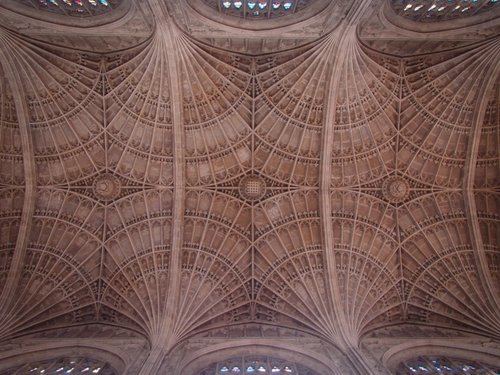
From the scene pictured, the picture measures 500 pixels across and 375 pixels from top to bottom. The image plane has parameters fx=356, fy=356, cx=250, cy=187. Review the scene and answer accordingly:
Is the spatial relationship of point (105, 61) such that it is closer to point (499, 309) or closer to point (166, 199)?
point (166, 199)

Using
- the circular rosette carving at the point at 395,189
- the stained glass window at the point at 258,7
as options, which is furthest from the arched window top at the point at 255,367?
the stained glass window at the point at 258,7

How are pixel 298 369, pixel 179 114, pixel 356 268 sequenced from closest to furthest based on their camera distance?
pixel 298 369 < pixel 179 114 < pixel 356 268

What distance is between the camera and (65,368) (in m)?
13.5

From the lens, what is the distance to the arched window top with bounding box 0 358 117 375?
13.2m

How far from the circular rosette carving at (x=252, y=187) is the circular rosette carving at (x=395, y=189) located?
574cm

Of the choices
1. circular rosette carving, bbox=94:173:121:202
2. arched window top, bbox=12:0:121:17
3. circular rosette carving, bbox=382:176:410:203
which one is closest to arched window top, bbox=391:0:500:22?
circular rosette carving, bbox=382:176:410:203

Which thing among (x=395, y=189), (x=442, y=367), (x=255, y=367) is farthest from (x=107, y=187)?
(x=442, y=367)

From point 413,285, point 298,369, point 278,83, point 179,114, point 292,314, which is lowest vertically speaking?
point 298,369

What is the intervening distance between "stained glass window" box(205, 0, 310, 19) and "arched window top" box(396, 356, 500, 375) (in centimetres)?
1436

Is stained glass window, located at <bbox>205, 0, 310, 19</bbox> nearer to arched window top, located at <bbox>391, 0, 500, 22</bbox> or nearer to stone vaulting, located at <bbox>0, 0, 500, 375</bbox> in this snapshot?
stone vaulting, located at <bbox>0, 0, 500, 375</bbox>

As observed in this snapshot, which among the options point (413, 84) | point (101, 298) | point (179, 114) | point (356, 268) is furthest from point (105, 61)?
point (356, 268)

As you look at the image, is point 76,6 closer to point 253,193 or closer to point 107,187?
point 107,187

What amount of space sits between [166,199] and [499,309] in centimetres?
1548

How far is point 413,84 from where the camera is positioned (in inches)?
611
